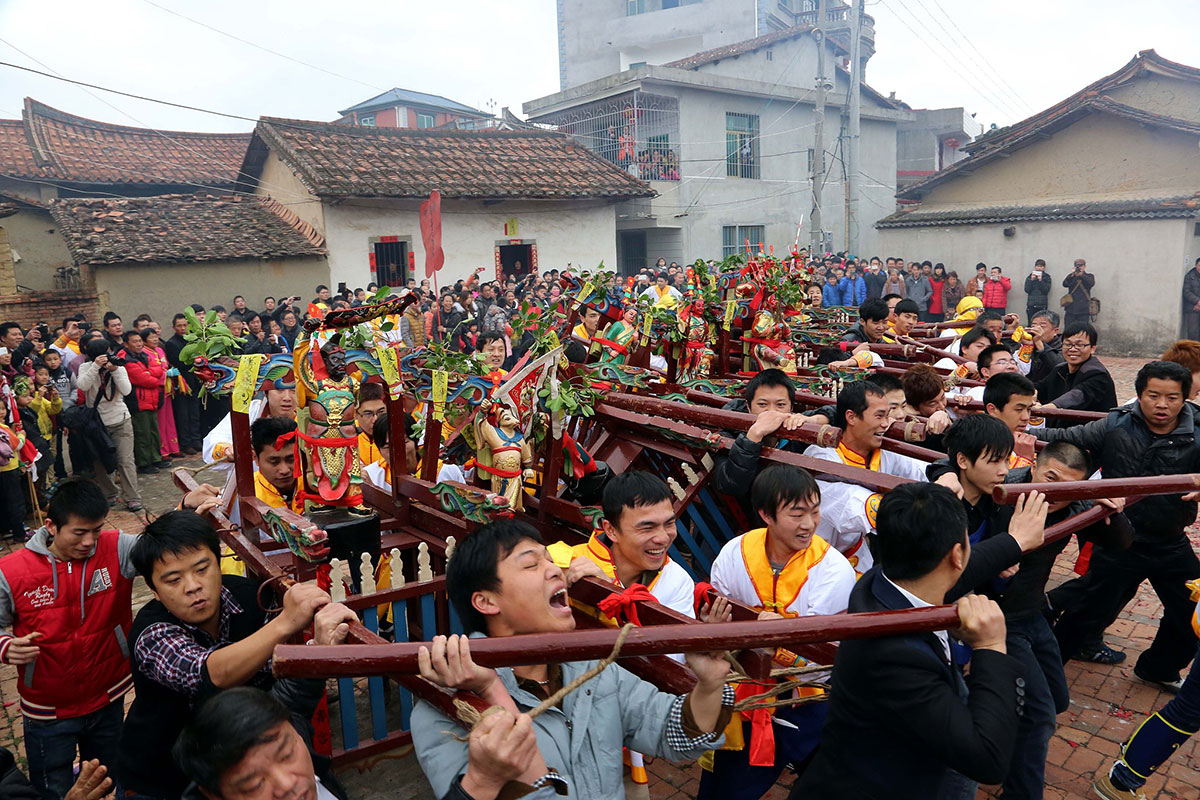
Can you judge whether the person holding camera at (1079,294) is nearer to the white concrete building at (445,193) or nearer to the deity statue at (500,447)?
the white concrete building at (445,193)

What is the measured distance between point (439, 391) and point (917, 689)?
114 inches

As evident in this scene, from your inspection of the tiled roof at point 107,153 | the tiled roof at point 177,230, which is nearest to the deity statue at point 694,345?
the tiled roof at point 177,230

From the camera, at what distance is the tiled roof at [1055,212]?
17.7 metres

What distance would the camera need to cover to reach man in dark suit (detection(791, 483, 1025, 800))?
2.08m

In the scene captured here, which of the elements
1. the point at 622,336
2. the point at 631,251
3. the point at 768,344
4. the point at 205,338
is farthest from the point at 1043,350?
the point at 631,251

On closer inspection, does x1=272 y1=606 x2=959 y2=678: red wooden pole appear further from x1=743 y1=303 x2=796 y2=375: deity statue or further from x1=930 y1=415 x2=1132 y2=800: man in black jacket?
x1=743 y1=303 x2=796 y2=375: deity statue

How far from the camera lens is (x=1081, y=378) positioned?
6.55 meters

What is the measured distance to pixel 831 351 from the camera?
7961 millimetres

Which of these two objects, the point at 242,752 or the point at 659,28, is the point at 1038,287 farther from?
the point at 242,752

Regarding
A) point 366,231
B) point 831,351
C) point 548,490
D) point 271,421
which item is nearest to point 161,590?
point 271,421

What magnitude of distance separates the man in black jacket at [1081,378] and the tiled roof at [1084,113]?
1504 cm

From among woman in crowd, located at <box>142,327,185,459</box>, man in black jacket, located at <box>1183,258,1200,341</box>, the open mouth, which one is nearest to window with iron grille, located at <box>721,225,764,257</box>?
man in black jacket, located at <box>1183,258,1200,341</box>

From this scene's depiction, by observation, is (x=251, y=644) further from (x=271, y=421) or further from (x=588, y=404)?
(x=588, y=404)

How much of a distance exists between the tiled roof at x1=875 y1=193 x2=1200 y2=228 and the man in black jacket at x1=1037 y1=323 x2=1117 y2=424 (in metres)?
14.0
